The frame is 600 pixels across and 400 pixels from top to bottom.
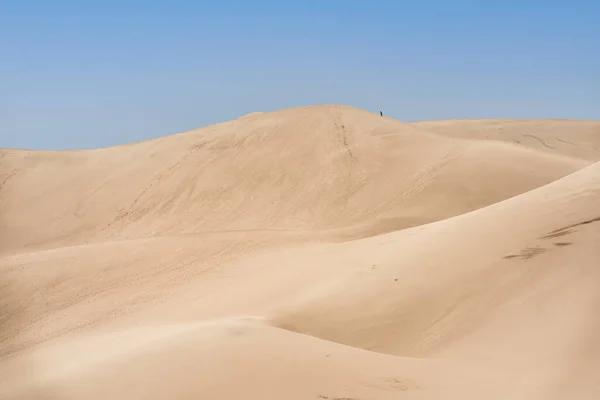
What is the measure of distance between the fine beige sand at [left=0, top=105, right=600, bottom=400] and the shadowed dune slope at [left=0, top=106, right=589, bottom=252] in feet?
0.25

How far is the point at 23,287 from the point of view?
34.9 feet

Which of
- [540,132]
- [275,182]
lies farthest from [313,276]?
[540,132]

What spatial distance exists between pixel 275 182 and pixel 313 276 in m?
8.78

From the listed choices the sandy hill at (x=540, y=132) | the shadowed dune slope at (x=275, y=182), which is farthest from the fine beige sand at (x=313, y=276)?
the sandy hill at (x=540, y=132)

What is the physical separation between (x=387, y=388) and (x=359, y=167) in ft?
43.0

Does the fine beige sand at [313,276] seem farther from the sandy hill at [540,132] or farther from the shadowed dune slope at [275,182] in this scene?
the sandy hill at [540,132]

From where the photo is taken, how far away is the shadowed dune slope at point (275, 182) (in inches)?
603

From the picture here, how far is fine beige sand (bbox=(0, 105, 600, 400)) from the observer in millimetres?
4688

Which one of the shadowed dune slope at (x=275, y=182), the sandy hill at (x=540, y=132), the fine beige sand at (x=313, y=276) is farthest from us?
the sandy hill at (x=540, y=132)

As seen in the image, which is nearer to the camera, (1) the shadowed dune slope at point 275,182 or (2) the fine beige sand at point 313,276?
(2) the fine beige sand at point 313,276

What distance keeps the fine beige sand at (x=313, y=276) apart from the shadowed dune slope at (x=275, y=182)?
0.25 ft

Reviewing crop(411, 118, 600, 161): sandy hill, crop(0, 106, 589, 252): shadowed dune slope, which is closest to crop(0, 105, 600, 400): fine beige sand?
crop(0, 106, 589, 252): shadowed dune slope

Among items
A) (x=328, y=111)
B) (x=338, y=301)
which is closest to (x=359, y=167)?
(x=328, y=111)

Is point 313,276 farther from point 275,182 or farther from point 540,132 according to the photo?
point 540,132
